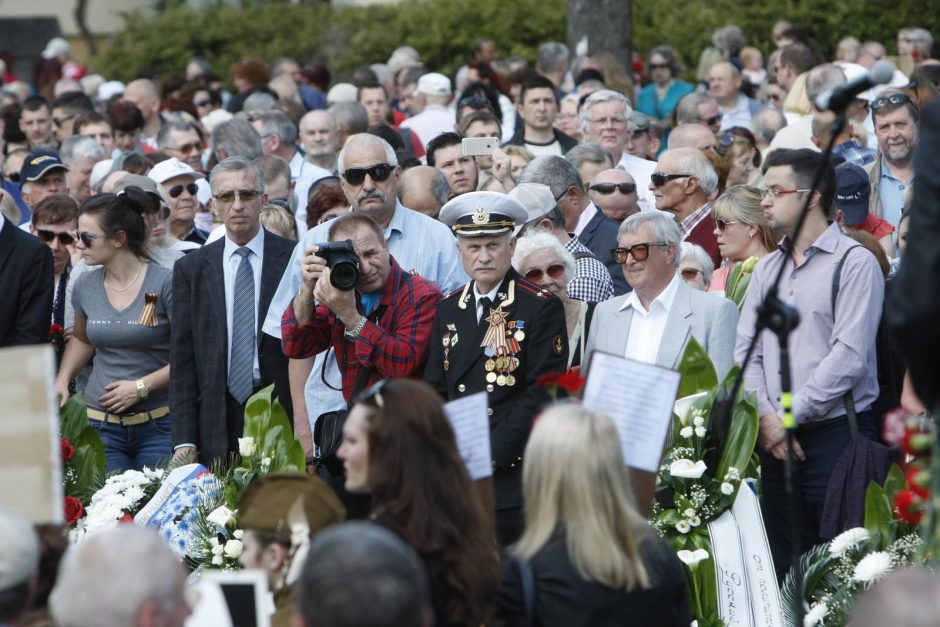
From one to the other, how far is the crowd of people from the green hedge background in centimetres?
712

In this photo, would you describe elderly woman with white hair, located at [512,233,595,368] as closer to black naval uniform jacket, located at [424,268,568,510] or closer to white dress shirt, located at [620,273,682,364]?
white dress shirt, located at [620,273,682,364]

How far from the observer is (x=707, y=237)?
8.64 metres

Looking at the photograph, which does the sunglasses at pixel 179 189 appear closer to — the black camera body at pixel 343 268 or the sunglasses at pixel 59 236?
the sunglasses at pixel 59 236

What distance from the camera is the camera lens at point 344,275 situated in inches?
250

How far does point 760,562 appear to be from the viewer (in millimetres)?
6316

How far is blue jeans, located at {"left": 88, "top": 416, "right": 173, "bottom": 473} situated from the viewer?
782 cm

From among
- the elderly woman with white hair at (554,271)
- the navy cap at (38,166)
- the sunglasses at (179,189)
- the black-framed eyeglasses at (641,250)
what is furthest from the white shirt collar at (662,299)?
the navy cap at (38,166)

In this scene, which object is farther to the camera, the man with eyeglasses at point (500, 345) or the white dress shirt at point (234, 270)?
the white dress shirt at point (234, 270)

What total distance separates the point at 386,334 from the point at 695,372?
1297 millimetres

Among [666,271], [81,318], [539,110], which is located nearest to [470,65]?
[539,110]

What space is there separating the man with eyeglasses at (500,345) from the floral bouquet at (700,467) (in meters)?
0.62

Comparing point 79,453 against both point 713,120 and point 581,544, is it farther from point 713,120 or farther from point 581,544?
point 713,120

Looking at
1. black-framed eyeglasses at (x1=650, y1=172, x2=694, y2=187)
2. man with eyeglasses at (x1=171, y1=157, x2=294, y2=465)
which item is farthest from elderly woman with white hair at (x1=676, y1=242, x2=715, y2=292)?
man with eyeglasses at (x1=171, y1=157, x2=294, y2=465)

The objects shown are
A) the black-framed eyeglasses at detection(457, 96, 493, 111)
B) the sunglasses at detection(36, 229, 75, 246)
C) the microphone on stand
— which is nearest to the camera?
the microphone on stand
